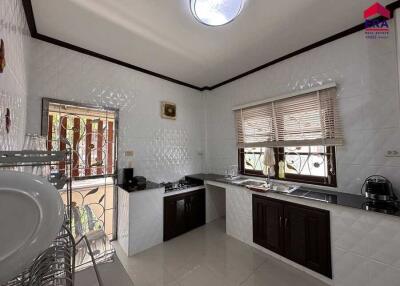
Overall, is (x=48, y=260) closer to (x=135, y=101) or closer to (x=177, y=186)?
(x=177, y=186)

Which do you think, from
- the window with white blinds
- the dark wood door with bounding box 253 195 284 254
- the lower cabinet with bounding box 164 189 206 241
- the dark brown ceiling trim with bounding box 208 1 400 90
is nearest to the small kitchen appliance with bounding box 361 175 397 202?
the window with white blinds

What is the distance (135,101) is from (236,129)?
1.72m

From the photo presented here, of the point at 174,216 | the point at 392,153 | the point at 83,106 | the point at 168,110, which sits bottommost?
the point at 174,216

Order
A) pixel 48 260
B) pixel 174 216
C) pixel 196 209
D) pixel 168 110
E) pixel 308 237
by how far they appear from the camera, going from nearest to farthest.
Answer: pixel 48 260 < pixel 308 237 < pixel 174 216 < pixel 196 209 < pixel 168 110

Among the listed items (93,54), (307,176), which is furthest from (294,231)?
(93,54)

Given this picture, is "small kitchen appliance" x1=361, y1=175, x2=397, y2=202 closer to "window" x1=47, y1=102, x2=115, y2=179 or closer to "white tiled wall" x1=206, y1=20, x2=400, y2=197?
"white tiled wall" x1=206, y1=20, x2=400, y2=197

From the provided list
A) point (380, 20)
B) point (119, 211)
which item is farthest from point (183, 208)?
point (380, 20)

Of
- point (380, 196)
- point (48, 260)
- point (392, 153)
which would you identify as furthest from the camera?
point (392, 153)

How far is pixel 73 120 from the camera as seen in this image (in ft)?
7.07

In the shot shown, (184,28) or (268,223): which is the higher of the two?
(184,28)

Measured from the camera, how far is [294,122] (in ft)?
7.58

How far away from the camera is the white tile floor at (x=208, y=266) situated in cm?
172

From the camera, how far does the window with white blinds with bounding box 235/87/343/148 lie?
6.63 ft

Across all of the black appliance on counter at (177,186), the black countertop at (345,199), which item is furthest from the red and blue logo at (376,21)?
the black appliance on counter at (177,186)
